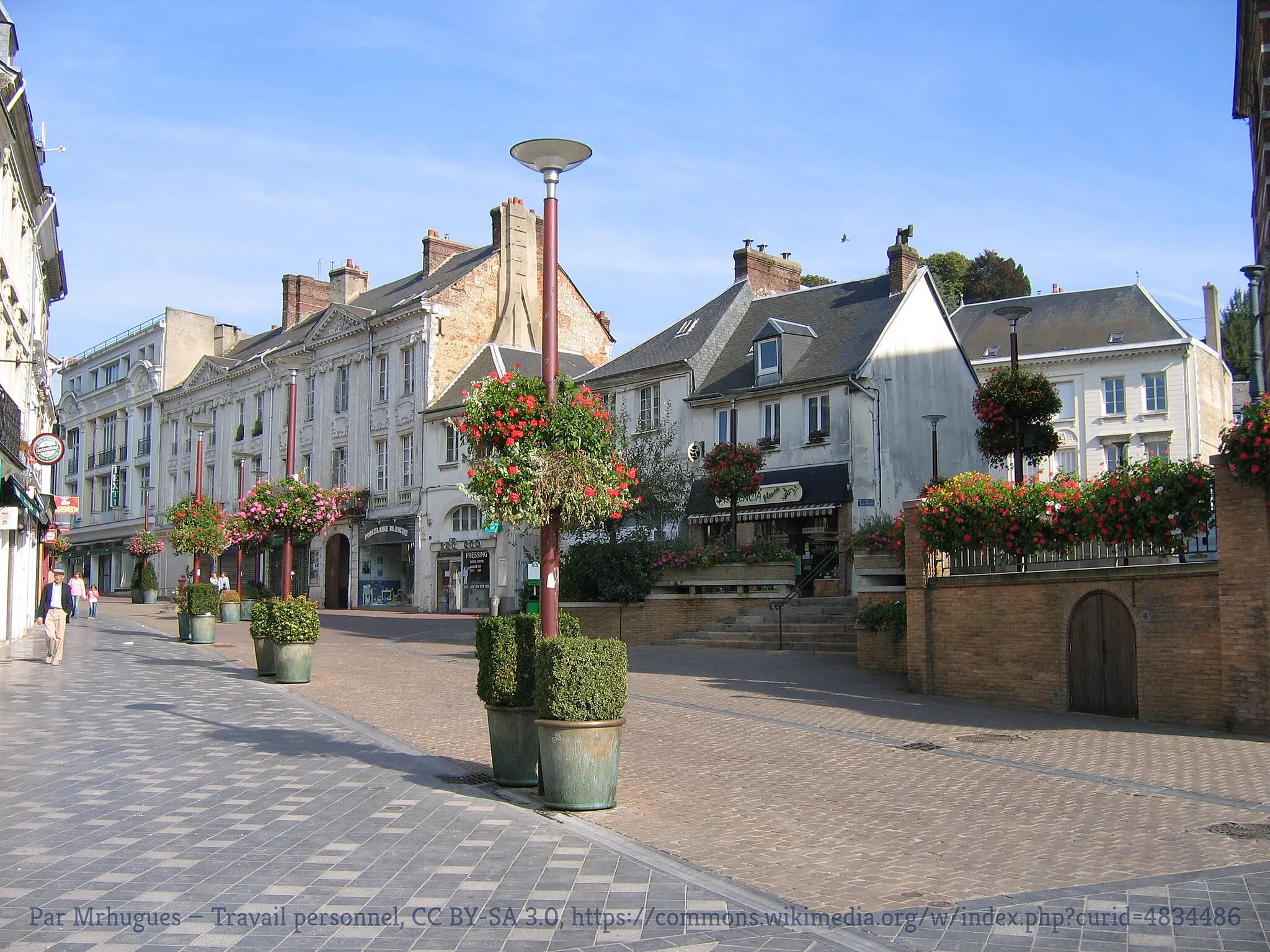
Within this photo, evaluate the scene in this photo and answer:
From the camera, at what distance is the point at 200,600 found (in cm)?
2514

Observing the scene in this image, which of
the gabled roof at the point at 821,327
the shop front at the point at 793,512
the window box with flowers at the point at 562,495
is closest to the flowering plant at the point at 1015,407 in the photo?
the shop front at the point at 793,512

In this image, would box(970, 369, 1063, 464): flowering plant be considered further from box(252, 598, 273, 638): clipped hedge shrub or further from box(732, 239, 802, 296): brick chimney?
box(732, 239, 802, 296): brick chimney

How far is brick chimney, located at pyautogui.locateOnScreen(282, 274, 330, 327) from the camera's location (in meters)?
55.1

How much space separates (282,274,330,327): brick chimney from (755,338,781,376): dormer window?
3048 cm

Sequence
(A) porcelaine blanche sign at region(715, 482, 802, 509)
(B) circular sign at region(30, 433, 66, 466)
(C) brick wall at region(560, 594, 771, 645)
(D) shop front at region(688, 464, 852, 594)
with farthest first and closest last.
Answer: (A) porcelaine blanche sign at region(715, 482, 802, 509) < (D) shop front at region(688, 464, 852, 594) < (C) brick wall at region(560, 594, 771, 645) < (B) circular sign at region(30, 433, 66, 466)

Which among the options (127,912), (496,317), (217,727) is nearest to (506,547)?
(496,317)

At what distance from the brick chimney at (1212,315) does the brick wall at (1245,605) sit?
3728cm

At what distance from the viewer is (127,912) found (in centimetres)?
586

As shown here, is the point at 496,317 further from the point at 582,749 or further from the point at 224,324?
the point at 582,749

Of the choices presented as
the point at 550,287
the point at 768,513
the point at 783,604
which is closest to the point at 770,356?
the point at 768,513

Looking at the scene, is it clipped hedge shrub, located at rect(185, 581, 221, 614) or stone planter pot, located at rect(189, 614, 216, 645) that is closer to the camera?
stone planter pot, located at rect(189, 614, 216, 645)

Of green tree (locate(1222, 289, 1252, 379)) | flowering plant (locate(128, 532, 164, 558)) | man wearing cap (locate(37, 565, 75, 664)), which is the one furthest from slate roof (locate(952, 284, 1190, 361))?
flowering plant (locate(128, 532, 164, 558))

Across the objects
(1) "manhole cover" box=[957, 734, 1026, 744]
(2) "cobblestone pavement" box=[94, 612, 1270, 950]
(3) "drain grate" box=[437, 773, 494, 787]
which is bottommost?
(1) "manhole cover" box=[957, 734, 1026, 744]

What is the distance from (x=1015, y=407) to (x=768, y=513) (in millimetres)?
12330
